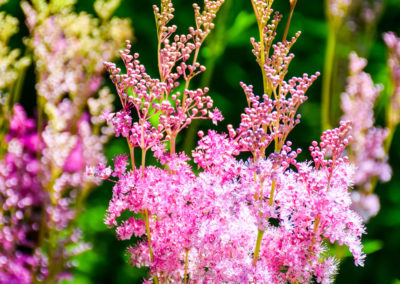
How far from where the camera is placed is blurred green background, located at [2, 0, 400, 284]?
3.99 feet

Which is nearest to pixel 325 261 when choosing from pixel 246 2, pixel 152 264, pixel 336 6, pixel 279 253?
pixel 279 253

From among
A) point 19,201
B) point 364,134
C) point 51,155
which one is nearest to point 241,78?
point 364,134

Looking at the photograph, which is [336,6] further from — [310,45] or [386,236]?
[386,236]

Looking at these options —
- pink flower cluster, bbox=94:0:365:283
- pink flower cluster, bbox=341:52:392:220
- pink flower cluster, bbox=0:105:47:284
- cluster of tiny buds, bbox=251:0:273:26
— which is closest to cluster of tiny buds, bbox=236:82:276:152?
pink flower cluster, bbox=94:0:365:283

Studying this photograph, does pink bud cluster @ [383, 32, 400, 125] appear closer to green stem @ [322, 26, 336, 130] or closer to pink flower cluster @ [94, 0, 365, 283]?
green stem @ [322, 26, 336, 130]

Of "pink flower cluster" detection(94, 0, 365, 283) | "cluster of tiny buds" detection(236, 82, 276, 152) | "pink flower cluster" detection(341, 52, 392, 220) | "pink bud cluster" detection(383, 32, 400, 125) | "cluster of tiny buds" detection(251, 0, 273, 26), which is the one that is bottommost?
"pink flower cluster" detection(94, 0, 365, 283)

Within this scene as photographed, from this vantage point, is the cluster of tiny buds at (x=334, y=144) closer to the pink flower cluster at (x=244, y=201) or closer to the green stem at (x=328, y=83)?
the pink flower cluster at (x=244, y=201)

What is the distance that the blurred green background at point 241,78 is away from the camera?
122 cm

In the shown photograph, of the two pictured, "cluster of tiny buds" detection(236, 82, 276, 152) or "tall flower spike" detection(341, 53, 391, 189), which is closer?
"cluster of tiny buds" detection(236, 82, 276, 152)

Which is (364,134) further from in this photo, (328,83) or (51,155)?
(51,155)

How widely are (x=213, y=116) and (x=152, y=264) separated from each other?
18 cm

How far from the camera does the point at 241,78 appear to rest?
1.27 meters

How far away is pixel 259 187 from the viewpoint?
0.48 meters

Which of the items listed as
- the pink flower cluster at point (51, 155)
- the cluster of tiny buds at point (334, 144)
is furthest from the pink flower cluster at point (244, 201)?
the pink flower cluster at point (51, 155)
